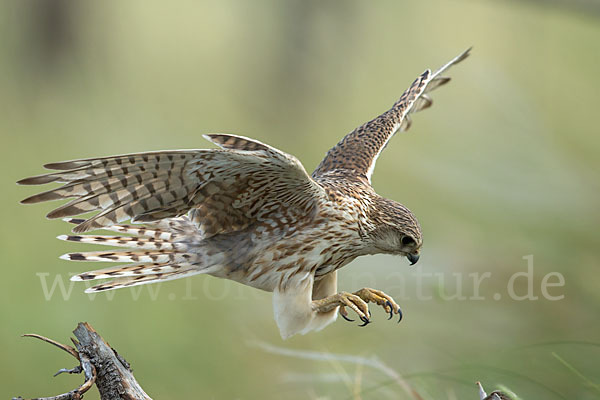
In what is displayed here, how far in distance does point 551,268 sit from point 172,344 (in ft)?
12.5

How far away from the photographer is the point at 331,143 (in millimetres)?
10430

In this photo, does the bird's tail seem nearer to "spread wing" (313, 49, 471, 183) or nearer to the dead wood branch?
the dead wood branch

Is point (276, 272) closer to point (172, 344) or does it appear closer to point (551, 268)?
point (551, 268)

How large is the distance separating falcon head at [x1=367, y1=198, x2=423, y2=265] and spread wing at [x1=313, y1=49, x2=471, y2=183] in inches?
16.2

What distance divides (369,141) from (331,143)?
6716 millimetres

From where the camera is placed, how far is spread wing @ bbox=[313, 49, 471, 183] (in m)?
3.64

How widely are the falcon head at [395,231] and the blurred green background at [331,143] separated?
1.09ft

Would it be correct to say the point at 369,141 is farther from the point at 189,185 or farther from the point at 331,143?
the point at 331,143

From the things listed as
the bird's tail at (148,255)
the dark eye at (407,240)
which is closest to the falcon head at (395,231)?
the dark eye at (407,240)

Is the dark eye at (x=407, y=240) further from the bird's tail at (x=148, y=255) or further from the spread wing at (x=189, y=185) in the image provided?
the bird's tail at (x=148, y=255)

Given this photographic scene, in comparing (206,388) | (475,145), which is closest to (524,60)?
(475,145)

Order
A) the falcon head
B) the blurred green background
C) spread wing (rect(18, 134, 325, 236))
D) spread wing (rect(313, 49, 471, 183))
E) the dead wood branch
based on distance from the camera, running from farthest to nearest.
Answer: spread wing (rect(313, 49, 471, 183)) → the blurred green background → the falcon head → spread wing (rect(18, 134, 325, 236)) → the dead wood branch

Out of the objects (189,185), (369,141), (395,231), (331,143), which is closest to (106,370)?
(189,185)

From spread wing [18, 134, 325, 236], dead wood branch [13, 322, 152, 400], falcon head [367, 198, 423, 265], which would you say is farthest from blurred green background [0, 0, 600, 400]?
dead wood branch [13, 322, 152, 400]
